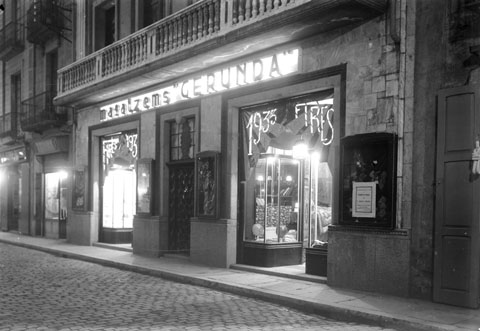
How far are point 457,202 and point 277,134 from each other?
4299 millimetres

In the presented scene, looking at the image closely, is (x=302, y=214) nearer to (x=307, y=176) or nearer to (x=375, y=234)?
(x=307, y=176)

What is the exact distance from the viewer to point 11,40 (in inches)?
905

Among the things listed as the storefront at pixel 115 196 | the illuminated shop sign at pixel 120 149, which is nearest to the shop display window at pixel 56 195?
the storefront at pixel 115 196

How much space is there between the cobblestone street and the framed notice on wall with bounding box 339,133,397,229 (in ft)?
6.82

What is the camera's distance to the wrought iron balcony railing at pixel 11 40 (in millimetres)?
22906

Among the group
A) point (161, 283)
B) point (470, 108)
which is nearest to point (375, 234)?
point (470, 108)

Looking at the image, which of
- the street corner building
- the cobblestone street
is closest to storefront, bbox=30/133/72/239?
the street corner building

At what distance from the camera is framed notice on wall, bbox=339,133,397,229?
8.70 metres

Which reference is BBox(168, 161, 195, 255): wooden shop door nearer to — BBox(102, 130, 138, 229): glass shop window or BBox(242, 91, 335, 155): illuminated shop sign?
BBox(242, 91, 335, 155): illuminated shop sign

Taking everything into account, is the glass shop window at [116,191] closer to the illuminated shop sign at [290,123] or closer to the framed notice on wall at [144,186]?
the framed notice on wall at [144,186]

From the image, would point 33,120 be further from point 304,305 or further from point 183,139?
point 304,305

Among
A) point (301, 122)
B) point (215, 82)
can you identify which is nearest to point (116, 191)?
point (215, 82)

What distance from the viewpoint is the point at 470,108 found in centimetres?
782

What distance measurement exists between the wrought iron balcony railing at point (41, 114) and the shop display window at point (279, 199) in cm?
1043
